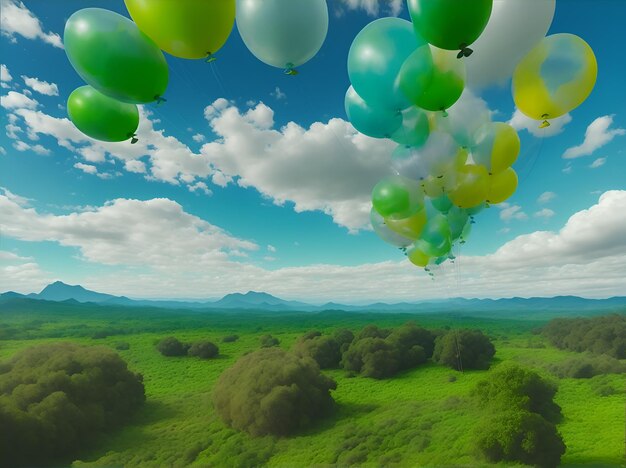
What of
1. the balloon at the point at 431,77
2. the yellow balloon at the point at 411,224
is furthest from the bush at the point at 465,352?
the balloon at the point at 431,77

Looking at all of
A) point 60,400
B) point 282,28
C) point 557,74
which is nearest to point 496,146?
point 557,74

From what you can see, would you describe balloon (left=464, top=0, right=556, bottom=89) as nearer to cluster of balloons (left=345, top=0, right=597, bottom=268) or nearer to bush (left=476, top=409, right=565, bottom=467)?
cluster of balloons (left=345, top=0, right=597, bottom=268)

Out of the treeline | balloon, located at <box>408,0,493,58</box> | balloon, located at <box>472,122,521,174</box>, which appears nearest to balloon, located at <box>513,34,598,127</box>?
balloon, located at <box>472,122,521,174</box>

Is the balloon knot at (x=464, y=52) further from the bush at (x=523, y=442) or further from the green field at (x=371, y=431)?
the green field at (x=371, y=431)

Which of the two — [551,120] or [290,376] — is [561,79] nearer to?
[551,120]

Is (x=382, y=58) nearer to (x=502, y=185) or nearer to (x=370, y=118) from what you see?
(x=370, y=118)
